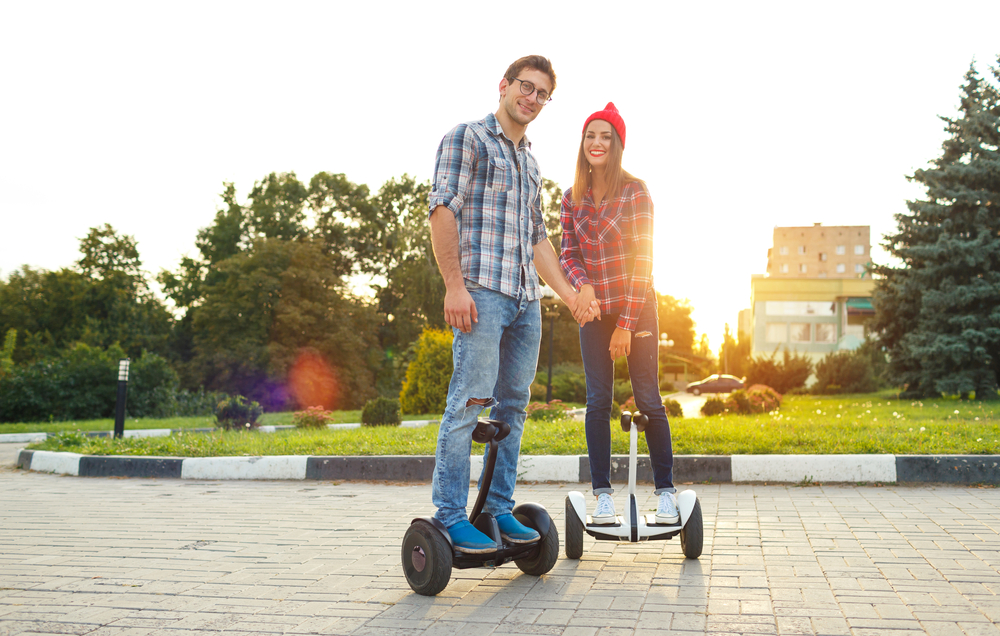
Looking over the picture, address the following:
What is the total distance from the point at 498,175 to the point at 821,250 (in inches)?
2831

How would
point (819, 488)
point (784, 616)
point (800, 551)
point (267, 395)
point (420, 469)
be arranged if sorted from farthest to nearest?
point (267, 395), point (420, 469), point (819, 488), point (800, 551), point (784, 616)

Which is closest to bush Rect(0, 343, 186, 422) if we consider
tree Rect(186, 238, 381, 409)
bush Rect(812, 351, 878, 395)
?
tree Rect(186, 238, 381, 409)

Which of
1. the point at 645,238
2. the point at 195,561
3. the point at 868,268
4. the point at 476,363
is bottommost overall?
the point at 195,561

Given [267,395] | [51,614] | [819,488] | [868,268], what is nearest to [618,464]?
[819,488]

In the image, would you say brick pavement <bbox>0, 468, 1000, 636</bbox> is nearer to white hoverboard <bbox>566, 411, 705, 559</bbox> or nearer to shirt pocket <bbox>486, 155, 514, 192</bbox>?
white hoverboard <bbox>566, 411, 705, 559</bbox>

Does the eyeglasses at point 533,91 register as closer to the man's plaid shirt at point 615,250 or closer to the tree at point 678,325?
the man's plaid shirt at point 615,250

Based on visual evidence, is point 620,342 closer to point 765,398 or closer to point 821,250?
point 765,398

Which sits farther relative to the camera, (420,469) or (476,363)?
(420,469)

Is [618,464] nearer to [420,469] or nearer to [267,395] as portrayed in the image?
[420,469]

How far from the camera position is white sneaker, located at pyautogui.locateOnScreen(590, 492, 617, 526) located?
340 cm

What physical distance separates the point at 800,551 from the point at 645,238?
1686 mm

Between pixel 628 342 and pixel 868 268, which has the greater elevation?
pixel 868 268

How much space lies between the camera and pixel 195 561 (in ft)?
11.8

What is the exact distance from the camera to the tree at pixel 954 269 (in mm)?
17922
